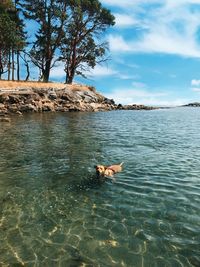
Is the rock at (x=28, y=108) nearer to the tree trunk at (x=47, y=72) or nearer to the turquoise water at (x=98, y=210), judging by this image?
the tree trunk at (x=47, y=72)

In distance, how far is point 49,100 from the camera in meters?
67.9

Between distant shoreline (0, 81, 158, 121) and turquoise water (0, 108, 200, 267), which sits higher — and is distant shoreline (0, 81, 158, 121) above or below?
above

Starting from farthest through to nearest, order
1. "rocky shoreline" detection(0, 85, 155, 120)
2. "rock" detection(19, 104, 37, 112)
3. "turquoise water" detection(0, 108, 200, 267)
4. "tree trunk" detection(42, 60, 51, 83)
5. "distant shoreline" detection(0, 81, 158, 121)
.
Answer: "tree trunk" detection(42, 60, 51, 83) → "distant shoreline" detection(0, 81, 158, 121) → "rocky shoreline" detection(0, 85, 155, 120) → "rock" detection(19, 104, 37, 112) → "turquoise water" detection(0, 108, 200, 267)

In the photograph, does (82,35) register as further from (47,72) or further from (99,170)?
(99,170)

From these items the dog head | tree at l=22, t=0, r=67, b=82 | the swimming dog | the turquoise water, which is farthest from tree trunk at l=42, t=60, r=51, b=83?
the dog head

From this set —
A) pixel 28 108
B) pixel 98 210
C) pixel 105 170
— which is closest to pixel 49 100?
pixel 28 108

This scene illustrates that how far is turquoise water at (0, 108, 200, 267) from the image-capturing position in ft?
30.6

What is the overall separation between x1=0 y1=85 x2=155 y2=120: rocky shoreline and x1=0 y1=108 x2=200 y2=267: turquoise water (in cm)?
3667

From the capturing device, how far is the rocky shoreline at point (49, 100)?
2370 inches

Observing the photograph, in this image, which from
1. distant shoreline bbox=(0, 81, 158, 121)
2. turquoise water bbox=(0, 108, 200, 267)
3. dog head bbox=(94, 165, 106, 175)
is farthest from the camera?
distant shoreline bbox=(0, 81, 158, 121)

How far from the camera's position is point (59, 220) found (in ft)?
37.5

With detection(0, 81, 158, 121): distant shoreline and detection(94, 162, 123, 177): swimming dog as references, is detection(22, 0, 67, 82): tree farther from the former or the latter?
detection(94, 162, 123, 177): swimming dog

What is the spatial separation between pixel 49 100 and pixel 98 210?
5760cm

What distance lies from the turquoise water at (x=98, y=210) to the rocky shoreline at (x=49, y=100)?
36.7 m
